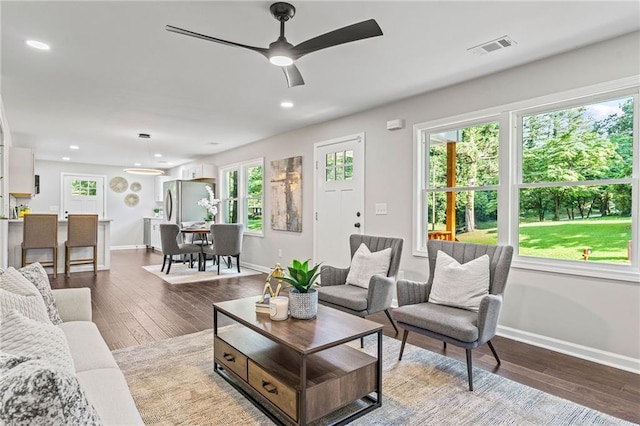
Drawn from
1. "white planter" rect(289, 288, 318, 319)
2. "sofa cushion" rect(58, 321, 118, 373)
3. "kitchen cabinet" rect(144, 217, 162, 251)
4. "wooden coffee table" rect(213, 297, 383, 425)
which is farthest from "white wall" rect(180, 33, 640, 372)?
"kitchen cabinet" rect(144, 217, 162, 251)

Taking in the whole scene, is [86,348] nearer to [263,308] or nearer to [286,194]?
[263,308]

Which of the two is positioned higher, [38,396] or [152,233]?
[38,396]

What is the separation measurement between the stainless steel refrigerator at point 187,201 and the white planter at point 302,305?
6598 mm

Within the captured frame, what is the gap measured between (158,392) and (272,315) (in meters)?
0.85

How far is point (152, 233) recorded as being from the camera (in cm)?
1025

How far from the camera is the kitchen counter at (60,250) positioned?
5980mm

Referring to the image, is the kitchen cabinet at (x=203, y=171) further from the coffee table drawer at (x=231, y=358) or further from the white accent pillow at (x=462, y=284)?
the white accent pillow at (x=462, y=284)

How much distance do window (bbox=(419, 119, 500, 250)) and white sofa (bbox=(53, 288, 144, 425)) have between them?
10.6ft

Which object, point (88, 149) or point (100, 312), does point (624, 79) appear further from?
point (88, 149)

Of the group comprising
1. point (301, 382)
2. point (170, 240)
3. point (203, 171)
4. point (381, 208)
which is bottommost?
point (301, 382)

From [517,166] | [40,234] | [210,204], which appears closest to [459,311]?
[517,166]

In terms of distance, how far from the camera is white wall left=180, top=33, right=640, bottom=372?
2.71 meters

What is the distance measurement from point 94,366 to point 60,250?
6.00m

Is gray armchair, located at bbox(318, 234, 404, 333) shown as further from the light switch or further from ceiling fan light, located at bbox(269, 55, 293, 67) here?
ceiling fan light, located at bbox(269, 55, 293, 67)
